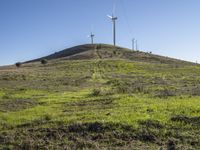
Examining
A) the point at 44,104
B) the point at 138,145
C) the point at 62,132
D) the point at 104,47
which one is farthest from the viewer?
the point at 104,47

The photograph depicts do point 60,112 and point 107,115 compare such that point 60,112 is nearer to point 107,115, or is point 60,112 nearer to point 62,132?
point 107,115

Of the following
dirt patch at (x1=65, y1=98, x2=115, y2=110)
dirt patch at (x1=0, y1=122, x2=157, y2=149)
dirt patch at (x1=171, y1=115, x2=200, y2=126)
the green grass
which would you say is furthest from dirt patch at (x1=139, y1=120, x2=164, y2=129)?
dirt patch at (x1=65, y1=98, x2=115, y2=110)

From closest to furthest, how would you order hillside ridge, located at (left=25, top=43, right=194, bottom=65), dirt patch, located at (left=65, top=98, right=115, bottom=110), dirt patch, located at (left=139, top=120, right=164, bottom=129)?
dirt patch, located at (left=139, top=120, right=164, bottom=129) → dirt patch, located at (left=65, top=98, right=115, bottom=110) → hillside ridge, located at (left=25, top=43, right=194, bottom=65)

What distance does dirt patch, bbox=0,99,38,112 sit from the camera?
107 ft

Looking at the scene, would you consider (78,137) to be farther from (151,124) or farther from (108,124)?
(151,124)

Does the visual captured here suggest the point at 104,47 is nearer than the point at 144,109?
No

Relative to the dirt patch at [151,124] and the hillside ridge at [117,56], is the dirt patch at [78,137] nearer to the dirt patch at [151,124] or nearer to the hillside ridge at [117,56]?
the dirt patch at [151,124]

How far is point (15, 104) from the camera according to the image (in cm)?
3459

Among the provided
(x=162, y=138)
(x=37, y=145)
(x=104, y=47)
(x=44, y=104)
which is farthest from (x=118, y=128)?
(x=104, y=47)

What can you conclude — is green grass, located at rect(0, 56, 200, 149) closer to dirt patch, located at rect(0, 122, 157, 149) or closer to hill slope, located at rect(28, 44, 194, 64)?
dirt patch, located at rect(0, 122, 157, 149)

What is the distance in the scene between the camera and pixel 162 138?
21297 millimetres

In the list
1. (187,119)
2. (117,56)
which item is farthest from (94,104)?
(117,56)

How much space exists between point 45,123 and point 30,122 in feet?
3.39

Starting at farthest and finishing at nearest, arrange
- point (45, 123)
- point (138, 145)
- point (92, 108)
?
point (92, 108)
point (45, 123)
point (138, 145)
